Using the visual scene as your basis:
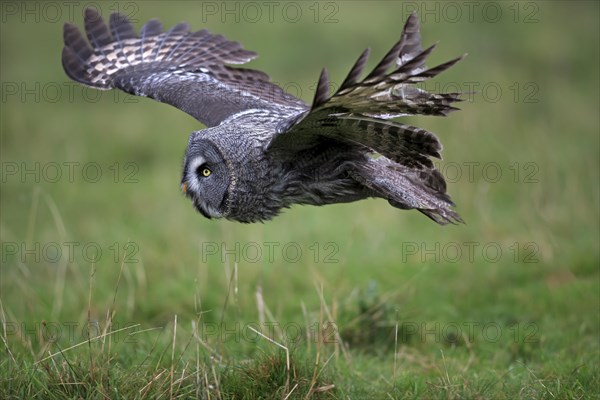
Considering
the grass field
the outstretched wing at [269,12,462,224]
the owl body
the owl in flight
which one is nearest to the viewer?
the outstretched wing at [269,12,462,224]

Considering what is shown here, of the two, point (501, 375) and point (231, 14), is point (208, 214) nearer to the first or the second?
point (501, 375)

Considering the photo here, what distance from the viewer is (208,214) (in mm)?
5680

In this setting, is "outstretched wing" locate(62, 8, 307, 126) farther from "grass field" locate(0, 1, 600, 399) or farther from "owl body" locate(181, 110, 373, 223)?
"grass field" locate(0, 1, 600, 399)

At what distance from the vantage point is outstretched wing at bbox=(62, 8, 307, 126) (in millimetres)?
6609

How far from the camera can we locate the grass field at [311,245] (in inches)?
201

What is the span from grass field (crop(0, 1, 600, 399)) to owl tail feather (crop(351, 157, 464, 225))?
2.63 ft

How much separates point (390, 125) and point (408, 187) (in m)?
0.83

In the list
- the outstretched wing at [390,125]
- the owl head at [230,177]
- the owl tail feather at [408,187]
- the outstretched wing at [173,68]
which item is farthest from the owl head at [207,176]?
the owl tail feather at [408,187]

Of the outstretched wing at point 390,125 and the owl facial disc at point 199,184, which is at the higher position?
the outstretched wing at point 390,125

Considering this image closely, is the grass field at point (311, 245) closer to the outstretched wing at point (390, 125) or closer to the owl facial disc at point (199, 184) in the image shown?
the outstretched wing at point (390, 125)

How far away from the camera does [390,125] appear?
4875 millimetres

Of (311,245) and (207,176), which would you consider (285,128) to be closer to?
(207,176)

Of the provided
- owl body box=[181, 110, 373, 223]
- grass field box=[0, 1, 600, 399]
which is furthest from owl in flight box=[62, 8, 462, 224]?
grass field box=[0, 1, 600, 399]

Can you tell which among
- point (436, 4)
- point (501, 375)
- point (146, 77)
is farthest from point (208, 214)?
point (436, 4)
